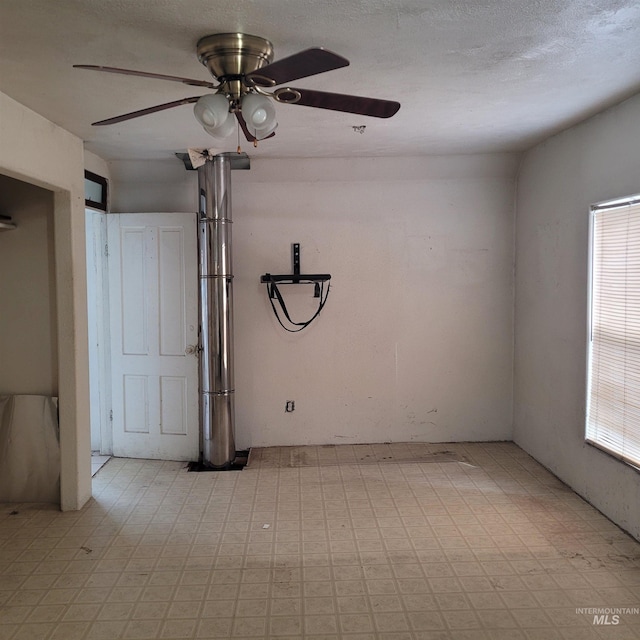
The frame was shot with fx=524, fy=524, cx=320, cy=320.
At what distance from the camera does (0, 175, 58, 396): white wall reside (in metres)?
3.61

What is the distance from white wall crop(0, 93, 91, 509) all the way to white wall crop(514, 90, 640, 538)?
343 cm

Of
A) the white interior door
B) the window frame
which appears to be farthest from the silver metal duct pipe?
the window frame

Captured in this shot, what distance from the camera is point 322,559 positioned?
2914 millimetres

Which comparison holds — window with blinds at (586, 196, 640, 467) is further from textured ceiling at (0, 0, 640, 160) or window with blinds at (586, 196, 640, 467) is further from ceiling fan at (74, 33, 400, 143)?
ceiling fan at (74, 33, 400, 143)

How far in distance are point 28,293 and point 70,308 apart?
43 cm

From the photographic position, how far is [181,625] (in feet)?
7.79

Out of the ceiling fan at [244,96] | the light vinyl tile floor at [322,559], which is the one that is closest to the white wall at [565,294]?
the light vinyl tile floor at [322,559]

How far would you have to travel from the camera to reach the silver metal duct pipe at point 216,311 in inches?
165

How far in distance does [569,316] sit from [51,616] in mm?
3630

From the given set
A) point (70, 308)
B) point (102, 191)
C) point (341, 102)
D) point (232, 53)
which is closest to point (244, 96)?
point (232, 53)

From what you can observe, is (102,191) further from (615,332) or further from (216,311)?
(615,332)

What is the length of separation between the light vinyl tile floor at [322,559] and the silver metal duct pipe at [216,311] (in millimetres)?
332

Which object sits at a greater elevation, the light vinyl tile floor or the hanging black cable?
the hanging black cable

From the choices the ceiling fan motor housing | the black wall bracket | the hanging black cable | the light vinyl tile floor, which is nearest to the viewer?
the ceiling fan motor housing
